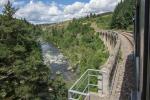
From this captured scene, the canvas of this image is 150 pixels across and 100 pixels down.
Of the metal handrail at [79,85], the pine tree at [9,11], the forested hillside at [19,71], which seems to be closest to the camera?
the metal handrail at [79,85]

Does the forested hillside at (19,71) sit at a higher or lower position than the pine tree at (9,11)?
lower

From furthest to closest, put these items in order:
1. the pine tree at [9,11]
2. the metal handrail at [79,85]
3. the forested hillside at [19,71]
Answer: the pine tree at [9,11] → the forested hillside at [19,71] → the metal handrail at [79,85]

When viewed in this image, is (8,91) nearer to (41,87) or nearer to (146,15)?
(41,87)

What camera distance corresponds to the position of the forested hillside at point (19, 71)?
1030 inches

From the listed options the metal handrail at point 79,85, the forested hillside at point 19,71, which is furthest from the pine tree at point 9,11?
the metal handrail at point 79,85

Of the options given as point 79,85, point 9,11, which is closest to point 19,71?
point 9,11

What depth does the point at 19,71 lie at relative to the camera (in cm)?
2692

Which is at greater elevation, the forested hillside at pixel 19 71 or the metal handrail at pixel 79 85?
the metal handrail at pixel 79 85

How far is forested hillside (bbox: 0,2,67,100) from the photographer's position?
1030 inches

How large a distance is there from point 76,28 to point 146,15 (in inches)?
4299

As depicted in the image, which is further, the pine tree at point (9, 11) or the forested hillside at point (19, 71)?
the pine tree at point (9, 11)

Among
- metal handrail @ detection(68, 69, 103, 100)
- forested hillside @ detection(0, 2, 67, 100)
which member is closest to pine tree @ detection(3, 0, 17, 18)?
forested hillside @ detection(0, 2, 67, 100)

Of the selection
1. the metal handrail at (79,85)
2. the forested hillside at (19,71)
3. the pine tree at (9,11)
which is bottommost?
the forested hillside at (19,71)

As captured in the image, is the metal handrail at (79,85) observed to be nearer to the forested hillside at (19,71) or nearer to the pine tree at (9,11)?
the forested hillside at (19,71)
